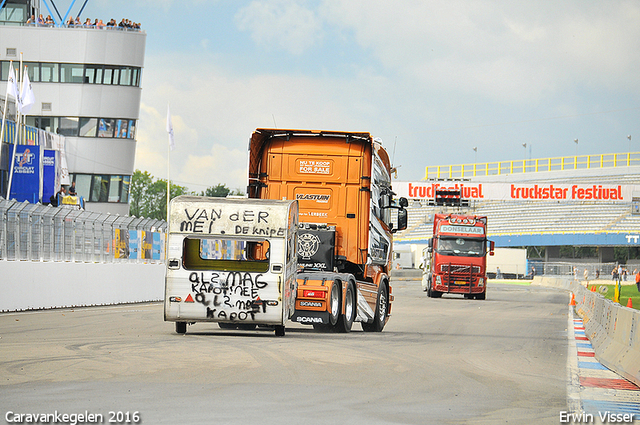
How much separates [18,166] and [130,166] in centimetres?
1383

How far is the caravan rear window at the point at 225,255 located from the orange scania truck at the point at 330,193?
35.0 inches

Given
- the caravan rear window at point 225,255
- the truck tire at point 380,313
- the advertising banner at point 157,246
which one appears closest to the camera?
the caravan rear window at point 225,255

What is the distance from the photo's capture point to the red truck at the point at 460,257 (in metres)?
40.8

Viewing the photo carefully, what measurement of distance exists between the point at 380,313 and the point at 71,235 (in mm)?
10041

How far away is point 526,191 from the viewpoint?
5984cm

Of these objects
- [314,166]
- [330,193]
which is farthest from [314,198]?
[314,166]

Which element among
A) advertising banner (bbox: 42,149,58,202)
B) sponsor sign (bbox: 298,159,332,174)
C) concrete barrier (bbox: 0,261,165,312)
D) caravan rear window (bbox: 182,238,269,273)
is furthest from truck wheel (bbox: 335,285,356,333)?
advertising banner (bbox: 42,149,58,202)

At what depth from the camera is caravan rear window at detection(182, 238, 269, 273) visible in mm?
15477

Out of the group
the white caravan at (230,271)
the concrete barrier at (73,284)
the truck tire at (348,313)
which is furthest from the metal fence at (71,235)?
the truck tire at (348,313)

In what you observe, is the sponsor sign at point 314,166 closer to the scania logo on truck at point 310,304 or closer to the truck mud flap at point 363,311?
the truck mud flap at point 363,311

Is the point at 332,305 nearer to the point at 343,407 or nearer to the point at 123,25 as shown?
the point at 343,407

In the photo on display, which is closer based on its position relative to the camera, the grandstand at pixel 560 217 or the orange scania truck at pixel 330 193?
the orange scania truck at pixel 330 193

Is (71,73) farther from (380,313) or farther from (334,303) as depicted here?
(334,303)

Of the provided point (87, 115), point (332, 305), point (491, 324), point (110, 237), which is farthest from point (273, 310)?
point (87, 115)
